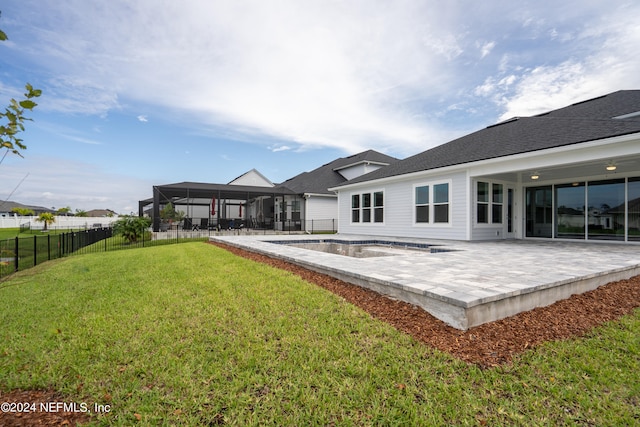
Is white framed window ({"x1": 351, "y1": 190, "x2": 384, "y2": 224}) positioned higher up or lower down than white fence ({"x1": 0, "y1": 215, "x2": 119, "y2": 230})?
higher up

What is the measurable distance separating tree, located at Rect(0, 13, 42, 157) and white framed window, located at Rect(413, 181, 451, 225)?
11069mm

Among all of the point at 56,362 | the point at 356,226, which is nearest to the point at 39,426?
the point at 56,362

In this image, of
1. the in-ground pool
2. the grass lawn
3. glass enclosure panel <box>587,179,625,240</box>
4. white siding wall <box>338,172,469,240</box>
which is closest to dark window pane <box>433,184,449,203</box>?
white siding wall <box>338,172,469,240</box>

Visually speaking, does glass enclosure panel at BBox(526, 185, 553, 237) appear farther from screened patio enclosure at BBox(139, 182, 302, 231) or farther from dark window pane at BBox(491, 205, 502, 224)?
screened patio enclosure at BBox(139, 182, 302, 231)

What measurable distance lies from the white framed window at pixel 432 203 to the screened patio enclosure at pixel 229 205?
9781mm

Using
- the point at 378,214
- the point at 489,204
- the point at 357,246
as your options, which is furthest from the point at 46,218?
the point at 489,204

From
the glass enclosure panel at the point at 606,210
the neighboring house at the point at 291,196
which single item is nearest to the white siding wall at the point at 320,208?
the neighboring house at the point at 291,196

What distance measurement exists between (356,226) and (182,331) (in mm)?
12583

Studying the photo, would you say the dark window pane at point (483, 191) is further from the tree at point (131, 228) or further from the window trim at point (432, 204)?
the tree at point (131, 228)

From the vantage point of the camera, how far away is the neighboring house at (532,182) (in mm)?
8227

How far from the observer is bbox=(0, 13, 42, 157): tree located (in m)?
1.39

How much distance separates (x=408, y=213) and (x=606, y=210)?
241 inches

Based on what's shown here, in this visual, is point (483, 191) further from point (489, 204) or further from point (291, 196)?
point (291, 196)

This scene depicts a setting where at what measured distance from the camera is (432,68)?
13156mm
